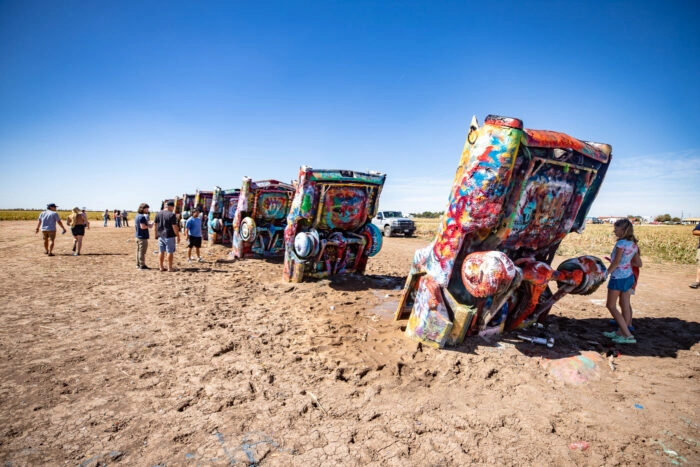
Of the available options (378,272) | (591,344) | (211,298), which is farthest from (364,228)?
(591,344)

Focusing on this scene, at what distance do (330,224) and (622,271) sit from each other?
16.3 ft

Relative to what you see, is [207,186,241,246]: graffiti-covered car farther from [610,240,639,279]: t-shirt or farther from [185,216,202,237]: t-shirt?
[610,240,639,279]: t-shirt

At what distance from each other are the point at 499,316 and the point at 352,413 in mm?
2579

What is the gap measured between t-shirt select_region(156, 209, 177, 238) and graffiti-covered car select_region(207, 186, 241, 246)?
445cm

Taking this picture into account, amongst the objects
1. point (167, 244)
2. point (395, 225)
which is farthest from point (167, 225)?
point (395, 225)

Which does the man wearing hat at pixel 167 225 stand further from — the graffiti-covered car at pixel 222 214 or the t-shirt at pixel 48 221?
the t-shirt at pixel 48 221

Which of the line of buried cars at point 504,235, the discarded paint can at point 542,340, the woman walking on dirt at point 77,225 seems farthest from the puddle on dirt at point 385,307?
the woman walking on dirt at point 77,225

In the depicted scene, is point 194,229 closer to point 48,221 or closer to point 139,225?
point 139,225

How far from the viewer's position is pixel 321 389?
3.19m

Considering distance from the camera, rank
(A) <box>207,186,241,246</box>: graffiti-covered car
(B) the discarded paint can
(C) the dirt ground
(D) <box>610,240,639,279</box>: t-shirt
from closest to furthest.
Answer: (C) the dirt ground
(B) the discarded paint can
(D) <box>610,240,639,279</box>: t-shirt
(A) <box>207,186,241,246</box>: graffiti-covered car

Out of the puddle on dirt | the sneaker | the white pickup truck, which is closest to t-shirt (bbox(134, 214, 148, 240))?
the puddle on dirt

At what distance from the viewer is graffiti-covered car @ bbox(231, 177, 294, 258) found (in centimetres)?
1004

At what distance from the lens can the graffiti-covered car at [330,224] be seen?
270 inches

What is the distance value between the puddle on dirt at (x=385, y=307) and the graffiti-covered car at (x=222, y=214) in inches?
326
